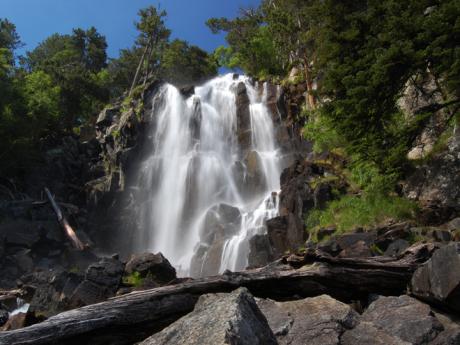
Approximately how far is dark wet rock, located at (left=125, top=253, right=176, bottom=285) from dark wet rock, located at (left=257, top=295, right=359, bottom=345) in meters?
8.85

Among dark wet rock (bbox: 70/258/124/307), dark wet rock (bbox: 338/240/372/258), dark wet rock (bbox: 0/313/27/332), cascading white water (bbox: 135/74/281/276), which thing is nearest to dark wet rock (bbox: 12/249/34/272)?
cascading white water (bbox: 135/74/281/276)

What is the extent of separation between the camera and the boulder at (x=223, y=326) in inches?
138

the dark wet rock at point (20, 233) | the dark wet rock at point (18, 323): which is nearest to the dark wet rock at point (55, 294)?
the dark wet rock at point (18, 323)

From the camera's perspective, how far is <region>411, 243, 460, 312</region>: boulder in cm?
534

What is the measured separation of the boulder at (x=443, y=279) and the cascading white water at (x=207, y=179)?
1374cm

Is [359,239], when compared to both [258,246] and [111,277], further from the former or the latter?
[111,277]

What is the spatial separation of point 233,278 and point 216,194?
75.8ft

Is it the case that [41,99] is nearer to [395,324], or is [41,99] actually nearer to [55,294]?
[55,294]

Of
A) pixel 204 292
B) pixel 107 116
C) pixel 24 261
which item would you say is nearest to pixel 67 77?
pixel 107 116

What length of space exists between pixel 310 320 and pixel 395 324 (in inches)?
43.5

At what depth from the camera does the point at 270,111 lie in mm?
33500

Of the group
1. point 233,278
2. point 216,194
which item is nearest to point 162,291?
point 233,278

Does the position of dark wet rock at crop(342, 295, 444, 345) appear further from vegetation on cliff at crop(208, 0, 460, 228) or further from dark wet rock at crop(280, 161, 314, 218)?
dark wet rock at crop(280, 161, 314, 218)

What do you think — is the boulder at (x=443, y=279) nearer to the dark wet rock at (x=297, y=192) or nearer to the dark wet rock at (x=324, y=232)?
the dark wet rock at (x=324, y=232)
